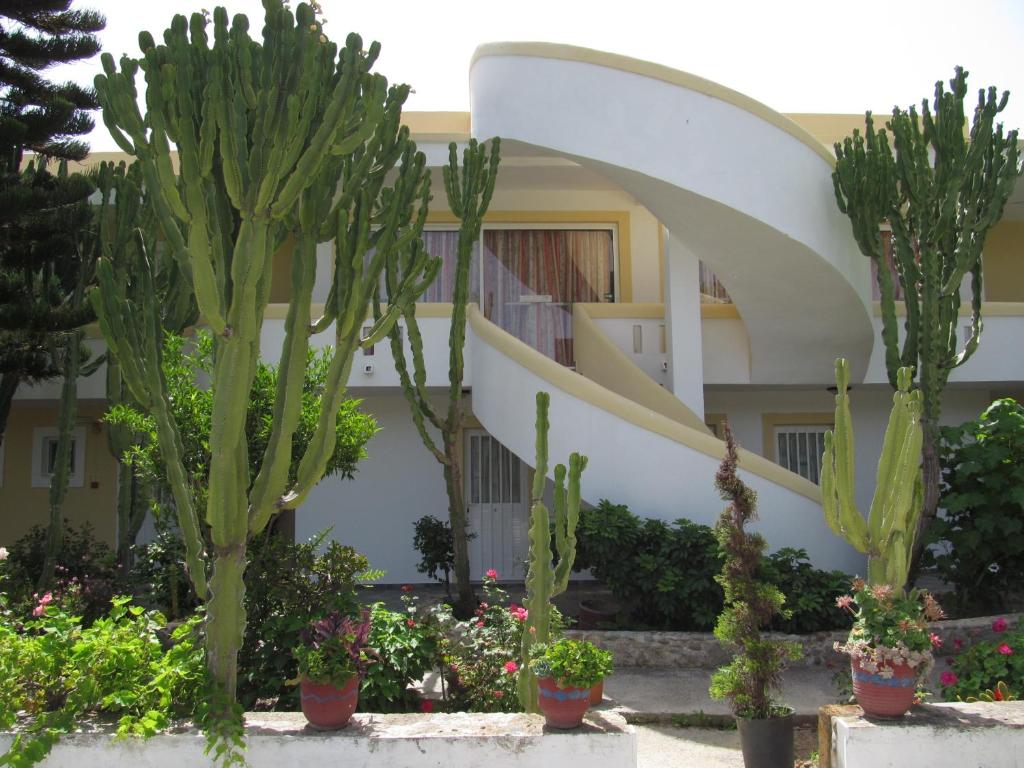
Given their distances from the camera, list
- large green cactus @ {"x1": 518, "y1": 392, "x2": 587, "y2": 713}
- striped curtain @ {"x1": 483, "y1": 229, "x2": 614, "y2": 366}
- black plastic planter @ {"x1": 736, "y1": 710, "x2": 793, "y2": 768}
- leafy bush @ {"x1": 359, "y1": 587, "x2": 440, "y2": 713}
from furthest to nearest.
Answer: striped curtain @ {"x1": 483, "y1": 229, "x2": 614, "y2": 366} → leafy bush @ {"x1": 359, "y1": 587, "x2": 440, "y2": 713} → large green cactus @ {"x1": 518, "y1": 392, "x2": 587, "y2": 713} → black plastic planter @ {"x1": 736, "y1": 710, "x2": 793, "y2": 768}

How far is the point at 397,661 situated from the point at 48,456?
1020 cm

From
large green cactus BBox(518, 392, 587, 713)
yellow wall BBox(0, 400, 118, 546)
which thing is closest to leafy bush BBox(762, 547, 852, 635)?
large green cactus BBox(518, 392, 587, 713)

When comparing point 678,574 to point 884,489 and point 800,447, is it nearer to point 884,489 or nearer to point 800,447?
point 884,489

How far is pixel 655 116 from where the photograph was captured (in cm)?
1015

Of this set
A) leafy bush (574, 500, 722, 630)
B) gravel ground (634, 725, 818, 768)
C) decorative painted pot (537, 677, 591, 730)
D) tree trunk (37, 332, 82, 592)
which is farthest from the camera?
tree trunk (37, 332, 82, 592)

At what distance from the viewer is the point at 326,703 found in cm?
480

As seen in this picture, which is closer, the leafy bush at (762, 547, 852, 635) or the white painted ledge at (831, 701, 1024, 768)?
the white painted ledge at (831, 701, 1024, 768)

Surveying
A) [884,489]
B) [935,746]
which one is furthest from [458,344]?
[935,746]

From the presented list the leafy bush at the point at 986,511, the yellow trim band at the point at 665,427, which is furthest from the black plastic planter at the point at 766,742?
the leafy bush at the point at 986,511

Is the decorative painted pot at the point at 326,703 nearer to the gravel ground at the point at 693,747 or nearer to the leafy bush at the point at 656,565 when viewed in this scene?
the gravel ground at the point at 693,747

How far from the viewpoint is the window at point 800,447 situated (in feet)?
45.6

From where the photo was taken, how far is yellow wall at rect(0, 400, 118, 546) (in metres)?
13.8

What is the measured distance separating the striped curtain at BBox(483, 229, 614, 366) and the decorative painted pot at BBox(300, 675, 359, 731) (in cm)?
947

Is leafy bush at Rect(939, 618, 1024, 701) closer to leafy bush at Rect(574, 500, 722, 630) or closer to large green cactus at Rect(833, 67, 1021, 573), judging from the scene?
leafy bush at Rect(574, 500, 722, 630)
